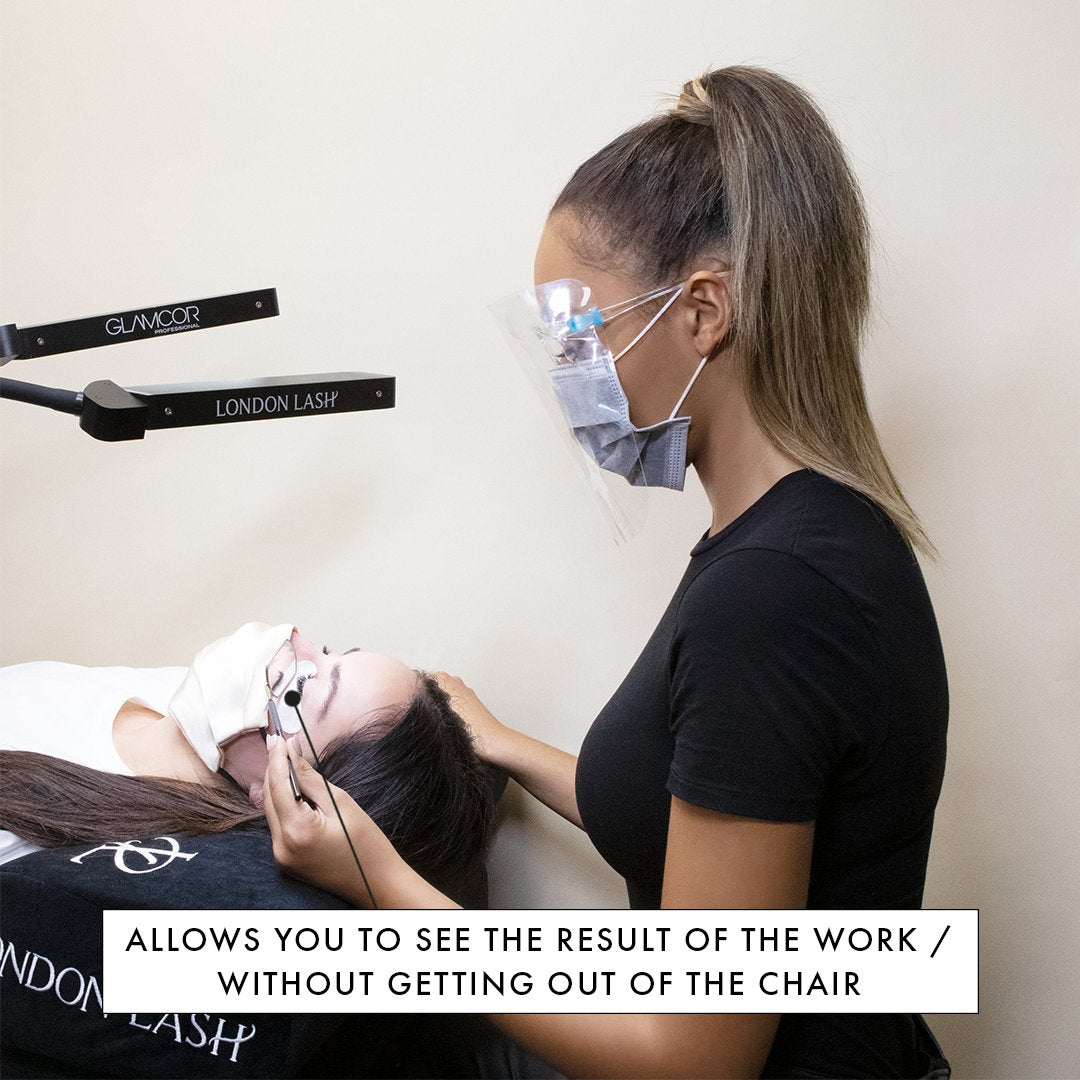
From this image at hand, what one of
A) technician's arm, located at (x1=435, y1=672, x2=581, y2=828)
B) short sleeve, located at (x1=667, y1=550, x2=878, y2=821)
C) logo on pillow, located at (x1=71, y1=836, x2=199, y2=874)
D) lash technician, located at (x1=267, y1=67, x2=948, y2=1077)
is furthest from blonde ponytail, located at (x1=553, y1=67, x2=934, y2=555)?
logo on pillow, located at (x1=71, y1=836, x2=199, y2=874)

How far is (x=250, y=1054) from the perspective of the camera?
911 millimetres

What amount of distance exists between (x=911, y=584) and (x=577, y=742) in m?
0.78

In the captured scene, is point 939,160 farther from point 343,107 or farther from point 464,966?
point 464,966

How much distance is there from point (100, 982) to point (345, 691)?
435 millimetres

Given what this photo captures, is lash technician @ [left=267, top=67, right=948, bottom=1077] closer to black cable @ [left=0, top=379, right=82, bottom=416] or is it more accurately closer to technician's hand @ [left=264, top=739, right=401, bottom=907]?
technician's hand @ [left=264, top=739, right=401, bottom=907]

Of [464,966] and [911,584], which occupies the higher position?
[911,584]

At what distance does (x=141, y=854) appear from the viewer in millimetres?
1037

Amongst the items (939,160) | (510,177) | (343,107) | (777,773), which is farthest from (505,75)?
(777,773)

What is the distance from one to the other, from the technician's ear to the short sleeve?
225 millimetres

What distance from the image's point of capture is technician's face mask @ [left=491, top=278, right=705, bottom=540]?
94 centimetres

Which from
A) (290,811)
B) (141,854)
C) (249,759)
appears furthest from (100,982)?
(249,759)

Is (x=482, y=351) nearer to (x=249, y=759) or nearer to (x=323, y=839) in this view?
(x=249, y=759)

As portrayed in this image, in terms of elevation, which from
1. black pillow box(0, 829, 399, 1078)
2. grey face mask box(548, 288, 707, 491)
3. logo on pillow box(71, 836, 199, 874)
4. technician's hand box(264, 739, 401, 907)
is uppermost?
grey face mask box(548, 288, 707, 491)

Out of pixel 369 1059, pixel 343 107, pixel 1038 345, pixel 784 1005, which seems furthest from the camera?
pixel 343 107
